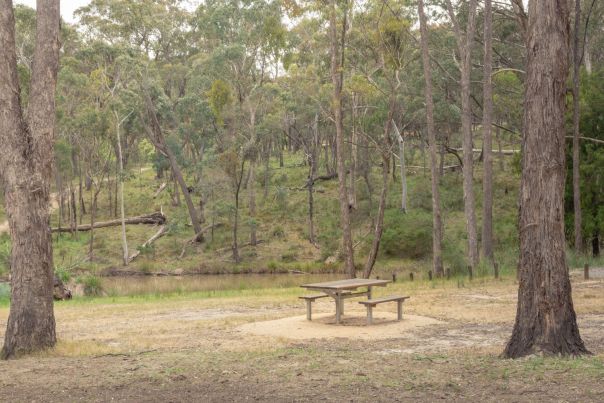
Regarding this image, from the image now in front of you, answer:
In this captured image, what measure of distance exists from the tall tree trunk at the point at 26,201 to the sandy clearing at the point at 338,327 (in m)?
3.10

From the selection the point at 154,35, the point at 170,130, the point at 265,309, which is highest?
the point at 154,35

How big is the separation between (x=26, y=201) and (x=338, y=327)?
4.87m

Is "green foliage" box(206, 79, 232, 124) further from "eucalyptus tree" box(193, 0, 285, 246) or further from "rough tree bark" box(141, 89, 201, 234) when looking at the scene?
"rough tree bark" box(141, 89, 201, 234)

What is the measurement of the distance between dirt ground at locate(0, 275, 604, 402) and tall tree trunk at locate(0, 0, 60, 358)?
502mm

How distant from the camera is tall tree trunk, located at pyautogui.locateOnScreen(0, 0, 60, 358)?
9211 millimetres

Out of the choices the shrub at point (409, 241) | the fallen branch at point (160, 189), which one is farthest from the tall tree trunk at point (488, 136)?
the fallen branch at point (160, 189)

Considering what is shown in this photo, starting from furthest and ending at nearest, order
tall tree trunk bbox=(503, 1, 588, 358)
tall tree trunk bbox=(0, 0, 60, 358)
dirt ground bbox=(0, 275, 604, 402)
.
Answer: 1. tall tree trunk bbox=(0, 0, 60, 358)
2. tall tree trunk bbox=(503, 1, 588, 358)
3. dirt ground bbox=(0, 275, 604, 402)

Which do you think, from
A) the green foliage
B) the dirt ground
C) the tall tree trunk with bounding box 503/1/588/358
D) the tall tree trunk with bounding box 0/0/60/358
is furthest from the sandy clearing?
the green foliage

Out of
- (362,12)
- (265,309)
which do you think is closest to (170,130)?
(362,12)

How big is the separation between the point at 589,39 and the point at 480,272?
1995 cm

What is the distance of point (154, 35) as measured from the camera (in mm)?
43156

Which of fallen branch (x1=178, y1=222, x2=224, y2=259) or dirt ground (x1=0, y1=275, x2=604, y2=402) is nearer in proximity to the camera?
dirt ground (x1=0, y1=275, x2=604, y2=402)

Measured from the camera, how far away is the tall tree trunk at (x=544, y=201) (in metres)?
7.74

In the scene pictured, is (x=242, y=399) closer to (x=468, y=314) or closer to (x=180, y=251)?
(x=468, y=314)
